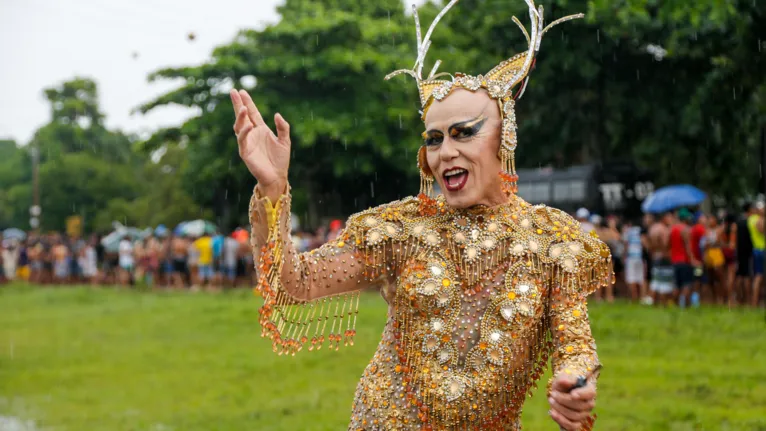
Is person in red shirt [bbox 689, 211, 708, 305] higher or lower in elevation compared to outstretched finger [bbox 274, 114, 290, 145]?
lower

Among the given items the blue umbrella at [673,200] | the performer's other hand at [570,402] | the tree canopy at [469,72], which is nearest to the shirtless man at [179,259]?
the tree canopy at [469,72]

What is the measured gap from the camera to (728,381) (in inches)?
360

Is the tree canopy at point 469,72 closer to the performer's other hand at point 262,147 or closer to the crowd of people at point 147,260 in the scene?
the crowd of people at point 147,260

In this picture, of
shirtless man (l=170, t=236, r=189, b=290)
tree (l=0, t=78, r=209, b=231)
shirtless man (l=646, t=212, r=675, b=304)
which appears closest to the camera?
shirtless man (l=646, t=212, r=675, b=304)

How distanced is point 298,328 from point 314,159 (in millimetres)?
25631

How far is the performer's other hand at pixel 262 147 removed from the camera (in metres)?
3.09

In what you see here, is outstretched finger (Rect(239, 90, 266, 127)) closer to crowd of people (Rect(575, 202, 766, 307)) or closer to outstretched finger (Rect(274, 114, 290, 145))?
outstretched finger (Rect(274, 114, 290, 145))

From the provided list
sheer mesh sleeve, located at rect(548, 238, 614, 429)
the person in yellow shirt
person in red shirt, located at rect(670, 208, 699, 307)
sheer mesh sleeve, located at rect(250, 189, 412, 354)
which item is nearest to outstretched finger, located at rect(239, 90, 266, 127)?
sheer mesh sleeve, located at rect(250, 189, 412, 354)

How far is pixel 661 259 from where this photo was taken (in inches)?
576

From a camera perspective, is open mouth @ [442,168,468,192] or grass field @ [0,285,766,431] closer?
open mouth @ [442,168,468,192]

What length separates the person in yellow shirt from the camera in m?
22.8

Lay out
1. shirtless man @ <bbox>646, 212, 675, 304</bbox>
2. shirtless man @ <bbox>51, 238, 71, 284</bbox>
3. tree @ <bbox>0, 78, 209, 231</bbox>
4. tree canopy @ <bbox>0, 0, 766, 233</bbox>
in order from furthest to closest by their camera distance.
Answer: tree @ <bbox>0, 78, 209, 231</bbox>
shirtless man @ <bbox>51, 238, 71, 284</bbox>
tree canopy @ <bbox>0, 0, 766, 233</bbox>
shirtless man @ <bbox>646, 212, 675, 304</bbox>

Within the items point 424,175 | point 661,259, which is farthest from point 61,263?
point 424,175

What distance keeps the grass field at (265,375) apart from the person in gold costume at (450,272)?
4339mm
